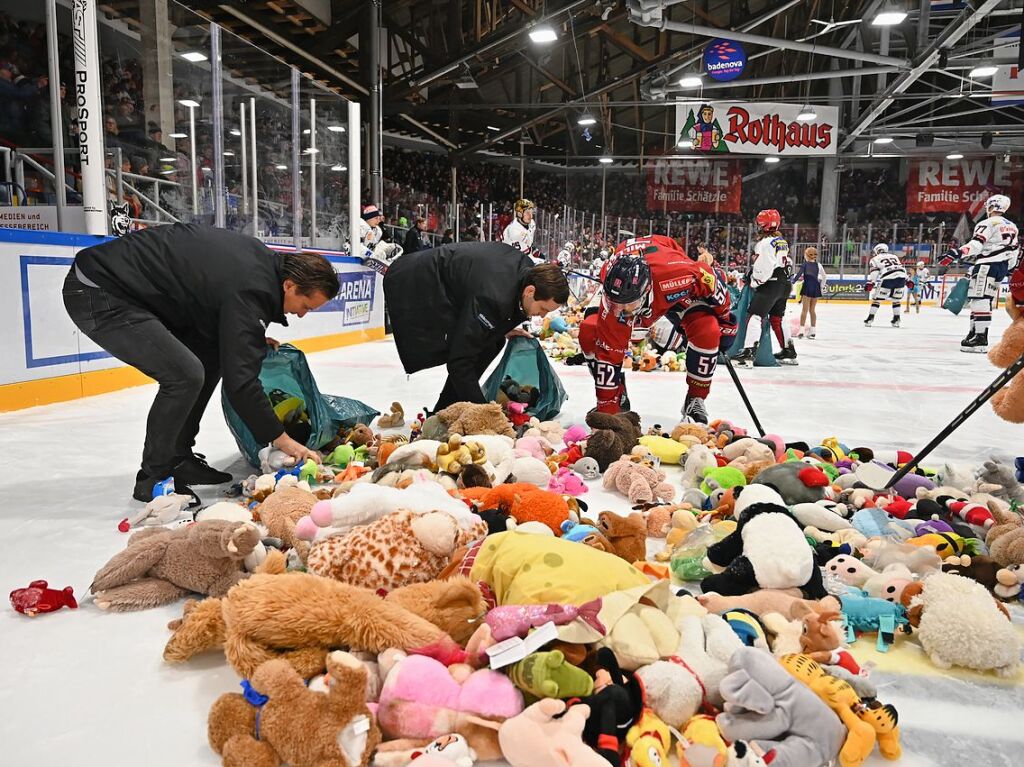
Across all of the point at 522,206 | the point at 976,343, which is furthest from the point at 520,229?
the point at 976,343

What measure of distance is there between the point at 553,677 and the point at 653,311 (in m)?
2.71

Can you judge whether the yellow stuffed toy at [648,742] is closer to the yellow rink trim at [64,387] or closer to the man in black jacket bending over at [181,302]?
the man in black jacket bending over at [181,302]

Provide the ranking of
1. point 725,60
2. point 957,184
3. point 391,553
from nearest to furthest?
point 391,553
point 725,60
point 957,184

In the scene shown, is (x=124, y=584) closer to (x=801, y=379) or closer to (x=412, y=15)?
(x=801, y=379)

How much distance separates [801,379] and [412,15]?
9251 millimetres

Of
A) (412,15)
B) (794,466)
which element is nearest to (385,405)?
(794,466)

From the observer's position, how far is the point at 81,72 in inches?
186

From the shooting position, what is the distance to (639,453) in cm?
300

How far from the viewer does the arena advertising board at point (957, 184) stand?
2202 centimetres

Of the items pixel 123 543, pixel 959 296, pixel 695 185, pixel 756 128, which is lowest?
pixel 123 543

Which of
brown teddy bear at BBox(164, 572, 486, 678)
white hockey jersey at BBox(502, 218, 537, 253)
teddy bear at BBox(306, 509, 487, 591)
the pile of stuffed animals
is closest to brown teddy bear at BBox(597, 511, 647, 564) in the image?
the pile of stuffed animals

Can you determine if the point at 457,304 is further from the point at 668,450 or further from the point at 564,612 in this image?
the point at 564,612

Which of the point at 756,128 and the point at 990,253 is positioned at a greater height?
the point at 756,128

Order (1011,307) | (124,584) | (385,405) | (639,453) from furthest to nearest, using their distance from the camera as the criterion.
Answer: (385,405)
(639,453)
(1011,307)
(124,584)
